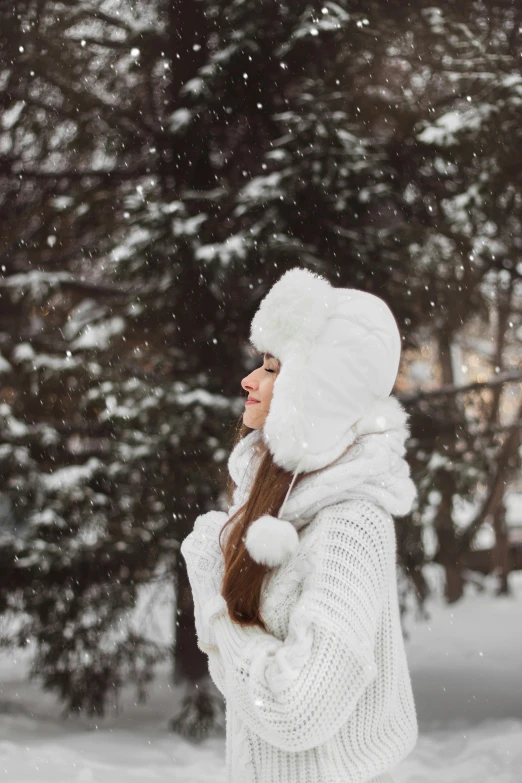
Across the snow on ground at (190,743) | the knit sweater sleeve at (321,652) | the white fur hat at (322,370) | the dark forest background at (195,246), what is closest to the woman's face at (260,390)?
the white fur hat at (322,370)

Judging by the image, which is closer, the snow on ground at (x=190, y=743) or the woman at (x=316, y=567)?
the woman at (x=316, y=567)

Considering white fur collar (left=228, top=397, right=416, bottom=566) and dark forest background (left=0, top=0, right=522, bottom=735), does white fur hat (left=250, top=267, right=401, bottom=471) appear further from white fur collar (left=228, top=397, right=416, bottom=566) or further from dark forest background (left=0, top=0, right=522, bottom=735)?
dark forest background (left=0, top=0, right=522, bottom=735)

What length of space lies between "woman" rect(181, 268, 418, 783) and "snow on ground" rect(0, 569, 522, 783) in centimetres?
307

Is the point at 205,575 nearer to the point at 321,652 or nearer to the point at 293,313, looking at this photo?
the point at 321,652

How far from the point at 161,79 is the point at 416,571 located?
401 centimetres

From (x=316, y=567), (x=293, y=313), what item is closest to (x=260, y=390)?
(x=293, y=313)

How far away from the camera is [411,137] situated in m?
5.13

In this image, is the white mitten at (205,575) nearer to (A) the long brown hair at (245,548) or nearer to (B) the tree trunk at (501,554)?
(A) the long brown hair at (245,548)

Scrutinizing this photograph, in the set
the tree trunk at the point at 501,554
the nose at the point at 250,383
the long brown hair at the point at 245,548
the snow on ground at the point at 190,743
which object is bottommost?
the tree trunk at the point at 501,554

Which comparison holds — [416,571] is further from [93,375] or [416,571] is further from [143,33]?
[143,33]

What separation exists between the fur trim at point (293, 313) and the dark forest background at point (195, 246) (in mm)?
2896

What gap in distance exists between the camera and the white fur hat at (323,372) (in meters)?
1.62

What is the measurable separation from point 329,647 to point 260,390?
62cm

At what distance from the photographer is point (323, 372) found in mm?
1632
